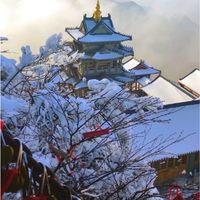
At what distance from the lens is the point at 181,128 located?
12.6m

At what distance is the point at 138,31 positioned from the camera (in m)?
51.7

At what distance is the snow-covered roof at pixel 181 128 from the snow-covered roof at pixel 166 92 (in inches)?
39.2

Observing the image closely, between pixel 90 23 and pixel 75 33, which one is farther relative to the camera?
pixel 75 33

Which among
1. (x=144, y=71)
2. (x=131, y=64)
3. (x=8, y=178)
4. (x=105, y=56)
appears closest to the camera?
(x=8, y=178)

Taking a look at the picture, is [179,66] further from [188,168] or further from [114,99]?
[114,99]

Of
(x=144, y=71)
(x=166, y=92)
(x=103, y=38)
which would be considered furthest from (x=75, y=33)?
(x=166, y=92)

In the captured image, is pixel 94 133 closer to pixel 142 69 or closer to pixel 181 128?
pixel 181 128

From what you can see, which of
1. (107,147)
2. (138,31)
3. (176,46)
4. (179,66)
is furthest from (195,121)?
(138,31)

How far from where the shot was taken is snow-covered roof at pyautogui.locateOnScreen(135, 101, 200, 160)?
11.8 m

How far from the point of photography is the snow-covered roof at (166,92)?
1476 centimetres

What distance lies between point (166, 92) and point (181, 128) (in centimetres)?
350

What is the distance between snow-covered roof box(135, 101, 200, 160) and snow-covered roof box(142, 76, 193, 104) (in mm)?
996

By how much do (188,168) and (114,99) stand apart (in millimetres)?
9646

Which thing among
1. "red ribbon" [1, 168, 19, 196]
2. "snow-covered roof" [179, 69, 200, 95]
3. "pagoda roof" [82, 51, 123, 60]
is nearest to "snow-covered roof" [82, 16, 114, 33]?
"pagoda roof" [82, 51, 123, 60]
